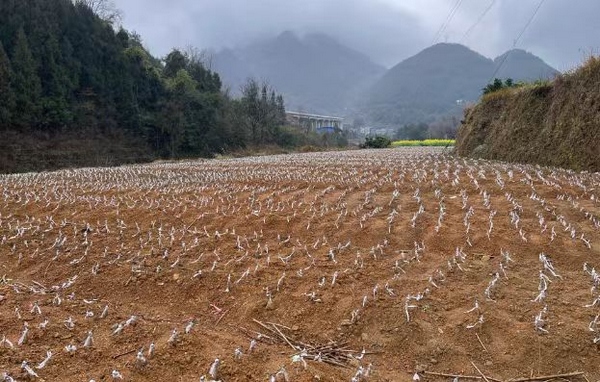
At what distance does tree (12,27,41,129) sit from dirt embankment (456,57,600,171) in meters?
27.1

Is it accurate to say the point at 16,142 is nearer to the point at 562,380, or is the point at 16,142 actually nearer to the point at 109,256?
the point at 109,256

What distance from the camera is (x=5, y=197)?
32.8ft

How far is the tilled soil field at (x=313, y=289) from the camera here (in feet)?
10.6

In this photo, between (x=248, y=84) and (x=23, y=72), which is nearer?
(x=23, y=72)

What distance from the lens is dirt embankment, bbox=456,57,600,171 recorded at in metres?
10.9

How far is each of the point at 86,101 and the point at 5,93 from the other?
6.57 metres

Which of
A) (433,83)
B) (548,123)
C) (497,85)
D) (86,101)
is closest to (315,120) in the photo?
(433,83)

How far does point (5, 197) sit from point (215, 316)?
26.9 feet

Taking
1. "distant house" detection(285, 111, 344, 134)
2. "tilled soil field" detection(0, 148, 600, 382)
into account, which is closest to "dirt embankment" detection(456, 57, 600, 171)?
"tilled soil field" detection(0, 148, 600, 382)

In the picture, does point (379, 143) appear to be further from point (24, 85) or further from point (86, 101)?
point (24, 85)

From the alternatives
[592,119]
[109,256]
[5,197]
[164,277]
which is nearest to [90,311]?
[164,277]

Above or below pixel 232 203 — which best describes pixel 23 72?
above

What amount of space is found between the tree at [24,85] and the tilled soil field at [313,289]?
25145 mm

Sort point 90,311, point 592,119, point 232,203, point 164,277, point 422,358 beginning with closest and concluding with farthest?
point 422,358 < point 90,311 < point 164,277 < point 232,203 < point 592,119
